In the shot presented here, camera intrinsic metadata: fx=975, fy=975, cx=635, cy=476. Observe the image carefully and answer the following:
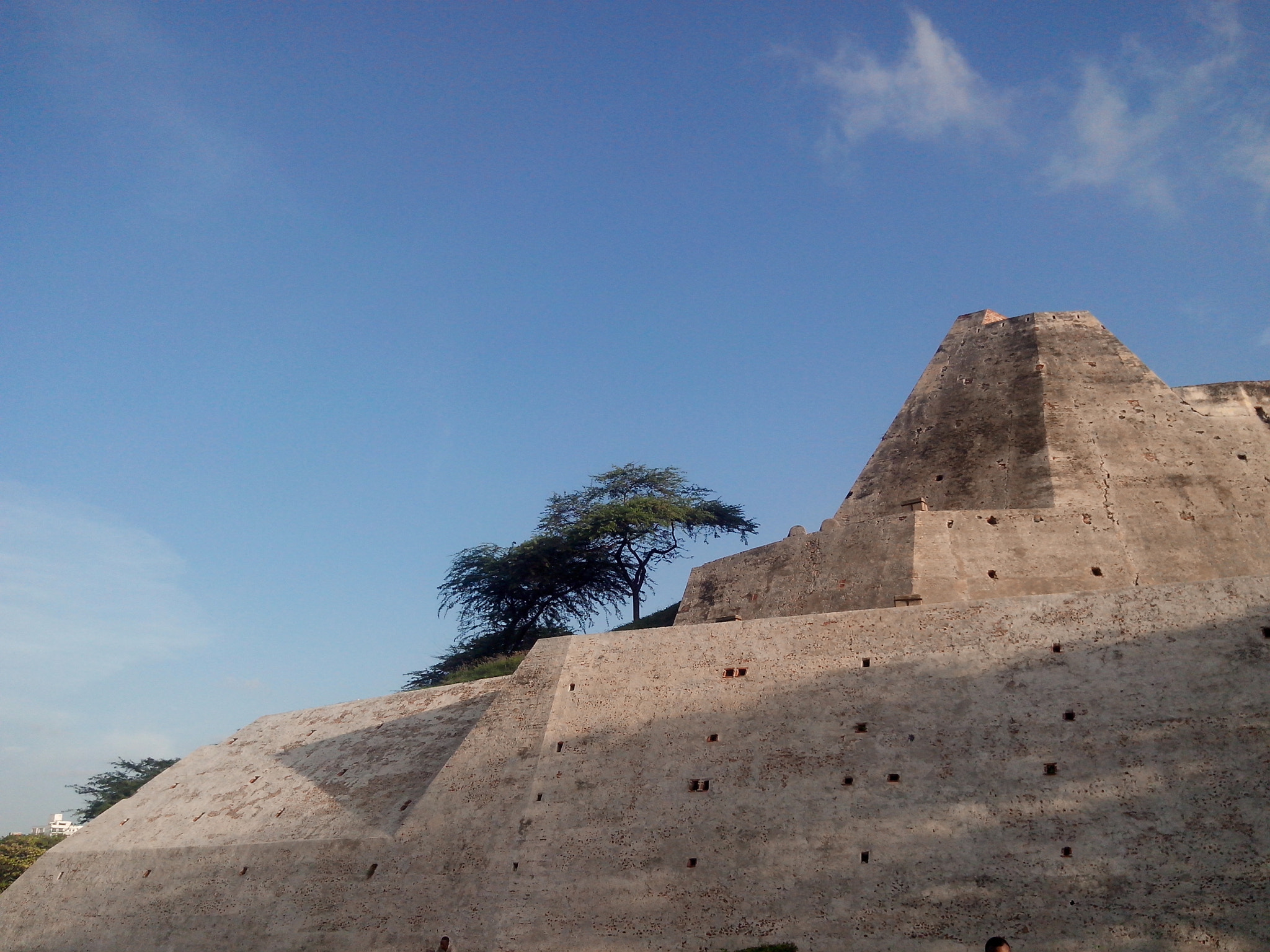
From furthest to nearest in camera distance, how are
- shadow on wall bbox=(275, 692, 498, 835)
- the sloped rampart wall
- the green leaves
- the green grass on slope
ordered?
the green leaves, the green grass on slope, shadow on wall bbox=(275, 692, 498, 835), the sloped rampart wall

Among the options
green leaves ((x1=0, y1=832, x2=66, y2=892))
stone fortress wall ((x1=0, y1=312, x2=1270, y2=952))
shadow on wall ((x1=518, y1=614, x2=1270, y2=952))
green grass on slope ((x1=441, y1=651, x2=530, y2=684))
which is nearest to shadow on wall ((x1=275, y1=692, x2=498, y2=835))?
stone fortress wall ((x1=0, y1=312, x2=1270, y2=952))

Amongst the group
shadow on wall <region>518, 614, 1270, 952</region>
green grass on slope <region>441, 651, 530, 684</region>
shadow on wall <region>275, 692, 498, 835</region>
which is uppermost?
green grass on slope <region>441, 651, 530, 684</region>

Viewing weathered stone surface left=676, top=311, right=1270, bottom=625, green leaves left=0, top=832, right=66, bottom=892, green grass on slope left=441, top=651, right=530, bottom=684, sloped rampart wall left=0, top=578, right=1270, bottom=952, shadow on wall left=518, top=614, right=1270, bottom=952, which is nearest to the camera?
shadow on wall left=518, top=614, right=1270, bottom=952

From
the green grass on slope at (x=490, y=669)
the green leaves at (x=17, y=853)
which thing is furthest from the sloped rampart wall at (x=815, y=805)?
the green leaves at (x=17, y=853)

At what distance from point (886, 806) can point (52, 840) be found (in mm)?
38439

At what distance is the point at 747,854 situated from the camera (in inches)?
465

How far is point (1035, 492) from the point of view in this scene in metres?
17.3

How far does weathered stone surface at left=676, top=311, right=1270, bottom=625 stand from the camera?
51.4ft

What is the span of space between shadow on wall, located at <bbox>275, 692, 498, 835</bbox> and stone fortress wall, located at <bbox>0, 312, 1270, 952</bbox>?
8 cm

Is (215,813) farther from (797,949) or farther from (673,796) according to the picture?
(797,949)

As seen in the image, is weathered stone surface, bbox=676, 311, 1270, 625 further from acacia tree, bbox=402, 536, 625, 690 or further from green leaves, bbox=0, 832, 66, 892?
green leaves, bbox=0, 832, 66, 892

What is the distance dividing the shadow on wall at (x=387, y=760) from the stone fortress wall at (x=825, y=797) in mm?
76

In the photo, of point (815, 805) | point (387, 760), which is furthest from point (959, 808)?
point (387, 760)

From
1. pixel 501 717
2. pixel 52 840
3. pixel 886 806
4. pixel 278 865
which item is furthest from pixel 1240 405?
pixel 52 840
